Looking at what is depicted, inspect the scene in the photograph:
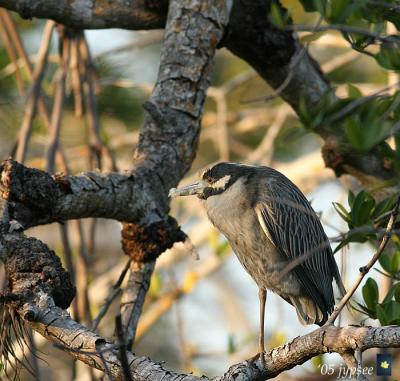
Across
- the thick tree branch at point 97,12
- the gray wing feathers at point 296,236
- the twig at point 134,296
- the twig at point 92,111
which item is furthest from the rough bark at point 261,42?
the twig at point 134,296

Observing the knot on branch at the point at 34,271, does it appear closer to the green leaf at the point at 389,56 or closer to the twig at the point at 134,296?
the twig at the point at 134,296

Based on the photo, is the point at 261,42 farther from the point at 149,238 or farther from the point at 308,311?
the point at 308,311

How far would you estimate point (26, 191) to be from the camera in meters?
3.02

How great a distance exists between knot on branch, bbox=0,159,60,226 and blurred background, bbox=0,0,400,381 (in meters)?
1.00

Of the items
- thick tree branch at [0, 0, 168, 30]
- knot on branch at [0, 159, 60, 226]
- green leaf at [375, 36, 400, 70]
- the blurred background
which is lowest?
the blurred background

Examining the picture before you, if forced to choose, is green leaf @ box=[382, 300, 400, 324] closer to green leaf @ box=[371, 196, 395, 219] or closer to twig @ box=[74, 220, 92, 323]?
green leaf @ box=[371, 196, 395, 219]

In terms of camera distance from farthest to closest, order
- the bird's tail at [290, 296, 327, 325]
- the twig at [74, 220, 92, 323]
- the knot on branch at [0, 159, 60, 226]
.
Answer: the twig at [74, 220, 92, 323], the bird's tail at [290, 296, 327, 325], the knot on branch at [0, 159, 60, 226]

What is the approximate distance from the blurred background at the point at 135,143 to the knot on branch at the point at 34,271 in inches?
41.5

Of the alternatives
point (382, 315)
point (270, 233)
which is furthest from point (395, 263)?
point (270, 233)

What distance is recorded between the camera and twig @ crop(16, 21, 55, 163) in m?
4.07

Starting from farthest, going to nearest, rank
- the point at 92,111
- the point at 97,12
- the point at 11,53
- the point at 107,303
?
the point at 11,53, the point at 92,111, the point at 97,12, the point at 107,303

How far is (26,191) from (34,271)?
0.33 metres

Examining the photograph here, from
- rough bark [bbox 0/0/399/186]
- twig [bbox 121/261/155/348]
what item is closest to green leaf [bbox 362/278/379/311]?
rough bark [bbox 0/0/399/186]

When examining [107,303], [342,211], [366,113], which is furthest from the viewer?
[107,303]
